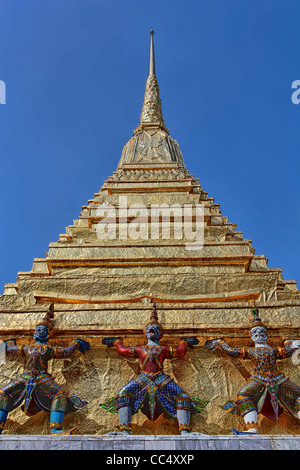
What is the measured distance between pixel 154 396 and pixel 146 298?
3312mm

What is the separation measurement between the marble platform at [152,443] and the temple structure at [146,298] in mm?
2070

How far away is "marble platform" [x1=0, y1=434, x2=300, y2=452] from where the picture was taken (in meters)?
5.48

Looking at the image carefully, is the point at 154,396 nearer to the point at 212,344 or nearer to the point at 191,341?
the point at 191,341

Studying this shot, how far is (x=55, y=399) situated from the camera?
7.36m

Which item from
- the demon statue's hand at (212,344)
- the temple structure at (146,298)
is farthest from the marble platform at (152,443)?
the demon statue's hand at (212,344)

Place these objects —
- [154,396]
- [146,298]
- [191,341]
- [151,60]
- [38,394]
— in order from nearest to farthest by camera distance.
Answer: [154,396]
[38,394]
[191,341]
[146,298]
[151,60]

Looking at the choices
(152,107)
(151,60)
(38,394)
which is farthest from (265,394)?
(151,60)

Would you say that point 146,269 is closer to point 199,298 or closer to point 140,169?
point 199,298

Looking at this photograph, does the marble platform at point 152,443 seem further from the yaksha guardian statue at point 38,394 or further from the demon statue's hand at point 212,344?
the demon statue's hand at point 212,344

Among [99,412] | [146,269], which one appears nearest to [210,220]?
[146,269]

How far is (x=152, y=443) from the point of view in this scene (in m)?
5.52

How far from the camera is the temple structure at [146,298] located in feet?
27.0

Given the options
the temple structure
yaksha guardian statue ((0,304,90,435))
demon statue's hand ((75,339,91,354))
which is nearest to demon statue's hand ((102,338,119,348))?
demon statue's hand ((75,339,91,354))
